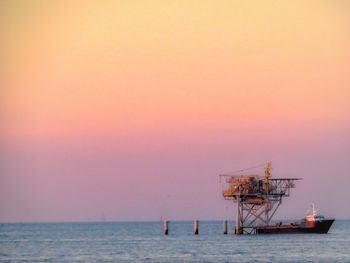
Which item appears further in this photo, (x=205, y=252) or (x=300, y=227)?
(x=300, y=227)

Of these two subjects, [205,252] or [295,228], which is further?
[295,228]

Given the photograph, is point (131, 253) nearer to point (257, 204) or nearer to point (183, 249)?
point (183, 249)

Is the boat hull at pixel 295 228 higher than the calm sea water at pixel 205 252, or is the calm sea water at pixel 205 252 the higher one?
the boat hull at pixel 295 228

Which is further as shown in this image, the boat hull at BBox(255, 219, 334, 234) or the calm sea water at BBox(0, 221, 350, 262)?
the boat hull at BBox(255, 219, 334, 234)

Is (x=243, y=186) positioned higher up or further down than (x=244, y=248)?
higher up

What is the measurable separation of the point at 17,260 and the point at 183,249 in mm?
19777

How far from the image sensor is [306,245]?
378 feet

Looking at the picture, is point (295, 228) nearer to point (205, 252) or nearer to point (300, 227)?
point (300, 227)

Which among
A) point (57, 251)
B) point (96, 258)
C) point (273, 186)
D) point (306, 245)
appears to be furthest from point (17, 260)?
point (273, 186)

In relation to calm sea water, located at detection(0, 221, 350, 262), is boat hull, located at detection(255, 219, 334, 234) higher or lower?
higher

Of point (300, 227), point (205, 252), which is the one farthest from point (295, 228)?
point (205, 252)

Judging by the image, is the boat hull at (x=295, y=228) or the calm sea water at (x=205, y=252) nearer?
the calm sea water at (x=205, y=252)

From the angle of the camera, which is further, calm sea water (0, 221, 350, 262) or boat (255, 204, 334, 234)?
boat (255, 204, 334, 234)

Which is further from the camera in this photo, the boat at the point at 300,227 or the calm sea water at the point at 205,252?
the boat at the point at 300,227
